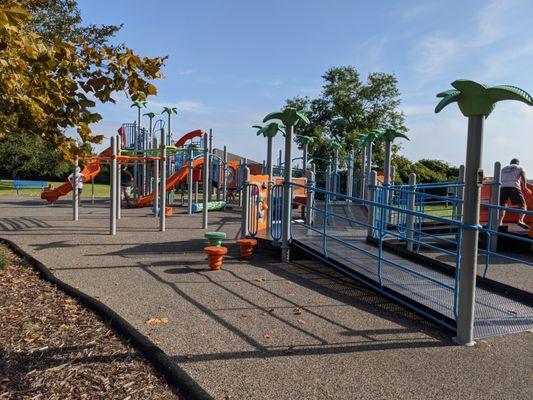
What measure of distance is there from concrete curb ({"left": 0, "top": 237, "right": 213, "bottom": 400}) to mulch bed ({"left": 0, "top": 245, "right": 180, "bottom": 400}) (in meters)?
0.05

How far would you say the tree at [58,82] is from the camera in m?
4.28

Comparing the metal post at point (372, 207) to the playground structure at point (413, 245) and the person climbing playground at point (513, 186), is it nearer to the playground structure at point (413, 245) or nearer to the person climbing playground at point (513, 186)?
the playground structure at point (413, 245)

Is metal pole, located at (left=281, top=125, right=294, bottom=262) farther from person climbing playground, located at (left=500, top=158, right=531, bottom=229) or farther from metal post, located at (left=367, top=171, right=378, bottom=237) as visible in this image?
person climbing playground, located at (left=500, top=158, right=531, bottom=229)

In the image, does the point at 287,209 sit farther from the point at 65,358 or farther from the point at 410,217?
the point at 65,358

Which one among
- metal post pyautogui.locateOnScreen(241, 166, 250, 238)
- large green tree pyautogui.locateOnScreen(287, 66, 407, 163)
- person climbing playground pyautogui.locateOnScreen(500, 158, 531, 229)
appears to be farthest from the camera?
large green tree pyautogui.locateOnScreen(287, 66, 407, 163)

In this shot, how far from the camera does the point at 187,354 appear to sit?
146 inches

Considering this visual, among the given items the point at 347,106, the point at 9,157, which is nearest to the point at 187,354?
the point at 347,106

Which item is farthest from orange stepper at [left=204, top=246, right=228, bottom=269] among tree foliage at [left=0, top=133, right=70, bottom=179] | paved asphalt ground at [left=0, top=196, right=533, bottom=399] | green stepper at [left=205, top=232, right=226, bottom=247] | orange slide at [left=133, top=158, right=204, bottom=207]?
tree foliage at [left=0, top=133, right=70, bottom=179]

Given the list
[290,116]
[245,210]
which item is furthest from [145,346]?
[245,210]

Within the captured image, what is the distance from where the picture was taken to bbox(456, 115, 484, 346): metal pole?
13.1ft

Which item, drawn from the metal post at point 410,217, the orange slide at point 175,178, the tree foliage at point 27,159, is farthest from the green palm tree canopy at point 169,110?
the tree foliage at point 27,159

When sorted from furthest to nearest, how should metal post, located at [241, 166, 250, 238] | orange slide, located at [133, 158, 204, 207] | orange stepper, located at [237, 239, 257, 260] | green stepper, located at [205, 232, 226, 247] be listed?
orange slide, located at [133, 158, 204, 207] → metal post, located at [241, 166, 250, 238] → orange stepper, located at [237, 239, 257, 260] → green stepper, located at [205, 232, 226, 247]

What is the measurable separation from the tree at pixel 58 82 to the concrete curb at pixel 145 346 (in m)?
1.67

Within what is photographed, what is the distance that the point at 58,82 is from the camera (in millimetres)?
4984
